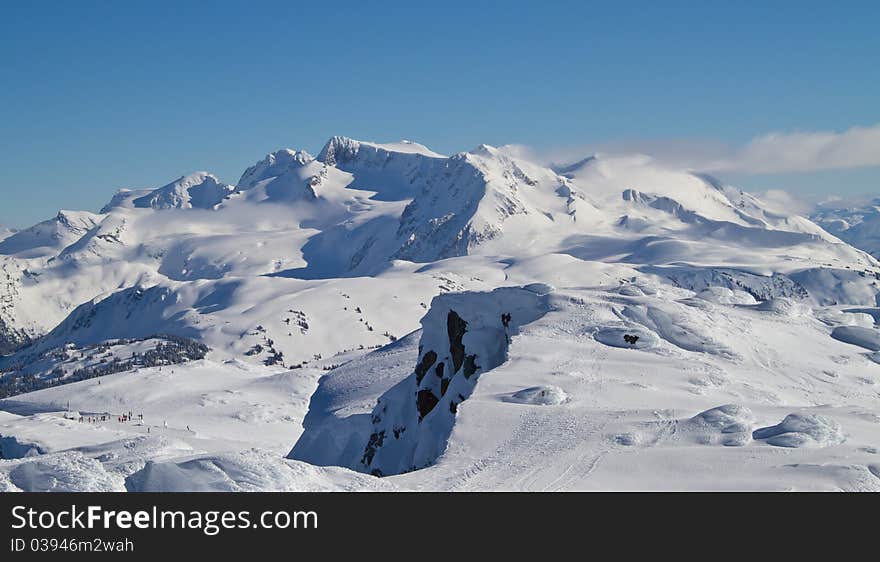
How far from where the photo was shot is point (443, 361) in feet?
310

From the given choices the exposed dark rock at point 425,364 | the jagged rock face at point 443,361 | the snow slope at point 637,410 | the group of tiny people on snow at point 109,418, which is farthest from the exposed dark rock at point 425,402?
the group of tiny people on snow at point 109,418

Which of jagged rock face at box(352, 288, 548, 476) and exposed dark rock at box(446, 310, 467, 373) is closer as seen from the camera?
jagged rock face at box(352, 288, 548, 476)

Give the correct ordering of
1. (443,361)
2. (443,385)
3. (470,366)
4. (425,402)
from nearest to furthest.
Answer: (470,366) < (443,385) < (425,402) < (443,361)

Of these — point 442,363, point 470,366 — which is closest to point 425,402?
point 442,363

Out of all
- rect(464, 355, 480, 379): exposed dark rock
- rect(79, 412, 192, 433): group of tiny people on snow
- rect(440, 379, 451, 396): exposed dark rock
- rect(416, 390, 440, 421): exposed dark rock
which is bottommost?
rect(79, 412, 192, 433): group of tiny people on snow

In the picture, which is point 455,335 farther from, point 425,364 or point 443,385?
point 443,385

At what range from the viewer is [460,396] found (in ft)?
249

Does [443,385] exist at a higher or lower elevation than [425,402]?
higher

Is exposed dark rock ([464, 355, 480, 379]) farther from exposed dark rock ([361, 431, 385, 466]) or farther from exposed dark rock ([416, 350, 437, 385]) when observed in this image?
exposed dark rock ([361, 431, 385, 466])

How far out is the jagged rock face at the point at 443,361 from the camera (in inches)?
3354

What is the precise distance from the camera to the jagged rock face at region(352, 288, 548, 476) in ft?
279

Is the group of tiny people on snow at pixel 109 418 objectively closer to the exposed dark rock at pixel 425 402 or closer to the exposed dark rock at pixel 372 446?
the exposed dark rock at pixel 372 446

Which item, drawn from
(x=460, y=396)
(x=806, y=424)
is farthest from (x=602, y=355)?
(x=806, y=424)

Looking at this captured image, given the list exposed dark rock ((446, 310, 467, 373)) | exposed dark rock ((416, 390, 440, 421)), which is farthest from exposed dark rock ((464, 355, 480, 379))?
exposed dark rock ((416, 390, 440, 421))
